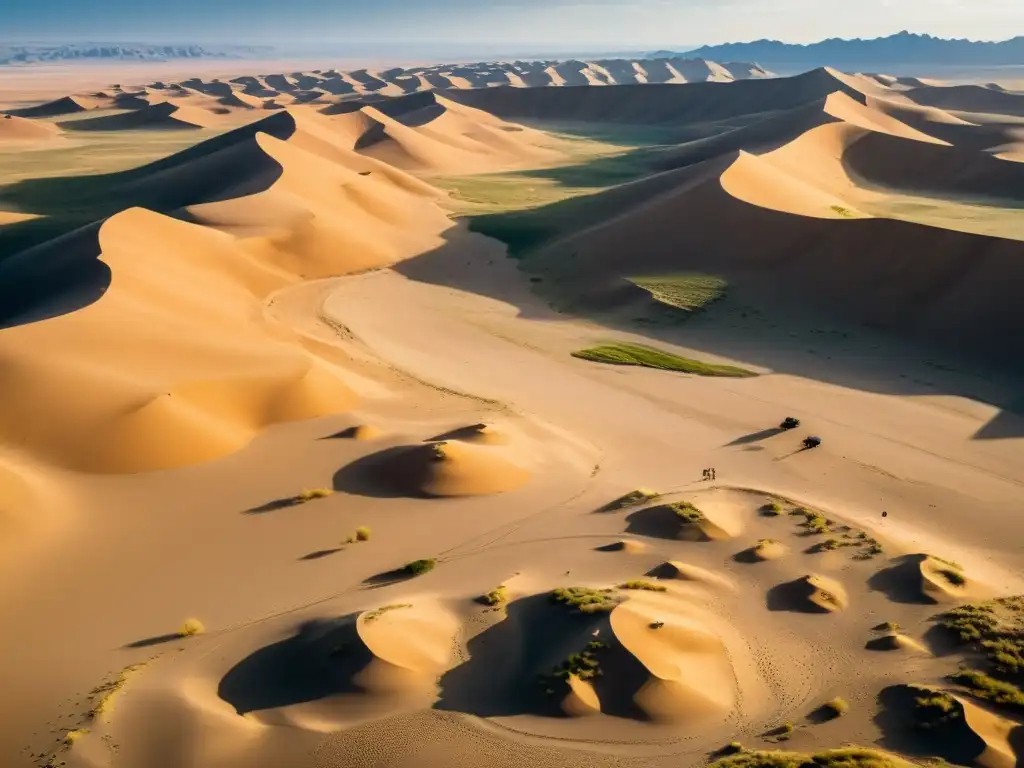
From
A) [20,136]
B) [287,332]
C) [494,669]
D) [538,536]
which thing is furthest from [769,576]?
[20,136]

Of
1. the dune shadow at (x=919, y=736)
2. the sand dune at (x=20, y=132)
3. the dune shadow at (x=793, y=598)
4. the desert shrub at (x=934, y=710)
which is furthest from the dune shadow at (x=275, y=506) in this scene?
the sand dune at (x=20, y=132)

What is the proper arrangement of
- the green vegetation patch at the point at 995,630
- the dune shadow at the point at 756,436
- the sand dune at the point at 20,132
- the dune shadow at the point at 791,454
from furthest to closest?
1. the sand dune at the point at 20,132
2. the dune shadow at the point at 756,436
3. the dune shadow at the point at 791,454
4. the green vegetation patch at the point at 995,630

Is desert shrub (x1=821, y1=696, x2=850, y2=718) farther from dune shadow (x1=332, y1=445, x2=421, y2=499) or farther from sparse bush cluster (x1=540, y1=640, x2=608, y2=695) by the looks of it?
dune shadow (x1=332, y1=445, x2=421, y2=499)

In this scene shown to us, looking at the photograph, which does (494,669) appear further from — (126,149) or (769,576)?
(126,149)

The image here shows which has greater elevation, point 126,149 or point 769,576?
point 126,149

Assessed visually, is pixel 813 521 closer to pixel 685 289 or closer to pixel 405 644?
pixel 405 644

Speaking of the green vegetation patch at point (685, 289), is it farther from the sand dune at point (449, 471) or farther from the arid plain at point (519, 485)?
the sand dune at point (449, 471)

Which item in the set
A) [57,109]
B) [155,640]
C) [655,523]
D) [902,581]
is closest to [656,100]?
[57,109]
